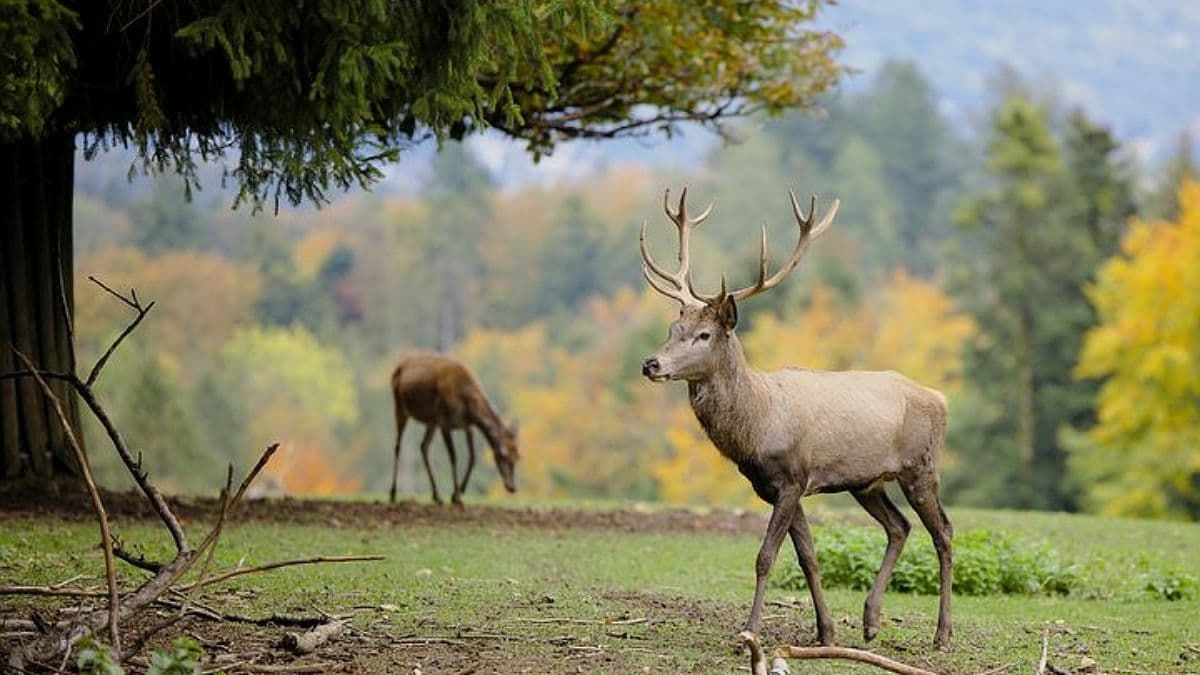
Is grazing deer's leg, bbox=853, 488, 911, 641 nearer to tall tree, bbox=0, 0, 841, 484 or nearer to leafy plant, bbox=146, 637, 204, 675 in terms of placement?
tall tree, bbox=0, 0, 841, 484

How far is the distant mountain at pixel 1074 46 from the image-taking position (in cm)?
11656

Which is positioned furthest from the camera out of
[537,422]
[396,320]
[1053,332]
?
[396,320]

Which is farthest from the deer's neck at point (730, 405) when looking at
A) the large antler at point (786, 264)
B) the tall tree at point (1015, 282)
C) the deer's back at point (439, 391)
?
the tall tree at point (1015, 282)

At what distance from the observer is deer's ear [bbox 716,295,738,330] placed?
8.99m

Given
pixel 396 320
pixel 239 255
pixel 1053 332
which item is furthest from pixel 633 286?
pixel 1053 332

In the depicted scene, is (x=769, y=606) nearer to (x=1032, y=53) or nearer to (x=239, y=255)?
(x=239, y=255)

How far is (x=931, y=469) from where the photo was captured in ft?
31.7

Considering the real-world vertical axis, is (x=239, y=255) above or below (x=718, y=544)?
above

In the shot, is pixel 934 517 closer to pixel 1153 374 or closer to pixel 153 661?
pixel 153 661

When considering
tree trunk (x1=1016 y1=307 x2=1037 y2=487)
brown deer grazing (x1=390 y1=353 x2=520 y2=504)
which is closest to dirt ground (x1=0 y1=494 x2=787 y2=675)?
brown deer grazing (x1=390 y1=353 x2=520 y2=504)

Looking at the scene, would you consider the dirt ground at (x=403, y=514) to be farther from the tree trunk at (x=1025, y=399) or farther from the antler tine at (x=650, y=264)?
the tree trunk at (x=1025, y=399)

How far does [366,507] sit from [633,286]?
6577 cm

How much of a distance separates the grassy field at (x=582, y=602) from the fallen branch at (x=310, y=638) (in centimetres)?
7

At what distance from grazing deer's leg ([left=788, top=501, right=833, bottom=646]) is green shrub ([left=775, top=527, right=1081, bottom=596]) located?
9.80ft
